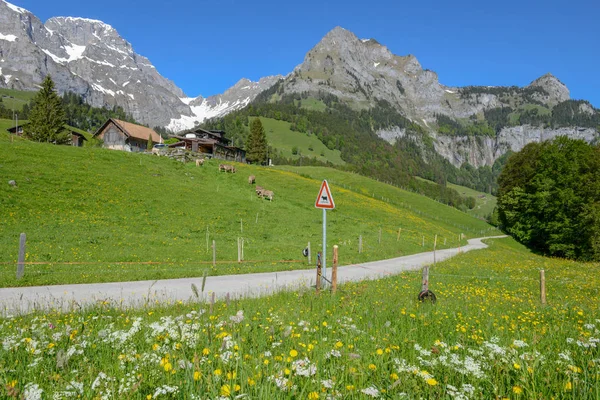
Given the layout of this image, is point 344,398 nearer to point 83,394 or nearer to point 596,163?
point 83,394

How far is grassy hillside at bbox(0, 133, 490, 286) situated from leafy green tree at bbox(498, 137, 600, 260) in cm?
1633

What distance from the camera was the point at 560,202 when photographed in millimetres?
51219

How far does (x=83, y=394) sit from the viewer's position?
3188mm

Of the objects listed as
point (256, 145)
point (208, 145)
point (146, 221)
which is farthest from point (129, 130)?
point (146, 221)

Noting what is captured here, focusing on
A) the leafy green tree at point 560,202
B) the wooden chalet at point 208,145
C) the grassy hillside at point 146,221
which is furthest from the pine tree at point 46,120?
the leafy green tree at point 560,202

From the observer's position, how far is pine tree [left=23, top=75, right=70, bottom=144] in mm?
69875

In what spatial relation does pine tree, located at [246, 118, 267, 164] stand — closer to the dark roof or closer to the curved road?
the dark roof

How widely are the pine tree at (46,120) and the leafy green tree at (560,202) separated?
298 feet

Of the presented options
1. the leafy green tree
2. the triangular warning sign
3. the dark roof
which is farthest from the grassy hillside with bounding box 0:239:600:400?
the dark roof

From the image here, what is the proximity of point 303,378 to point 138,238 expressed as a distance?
76.0ft

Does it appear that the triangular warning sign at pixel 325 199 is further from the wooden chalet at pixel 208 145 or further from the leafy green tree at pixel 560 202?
the wooden chalet at pixel 208 145

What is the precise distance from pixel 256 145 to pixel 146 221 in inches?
3252

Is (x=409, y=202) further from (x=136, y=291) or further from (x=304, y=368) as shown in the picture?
(x=304, y=368)

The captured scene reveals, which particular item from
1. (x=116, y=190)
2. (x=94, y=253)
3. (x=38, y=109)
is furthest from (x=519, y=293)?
(x=38, y=109)
